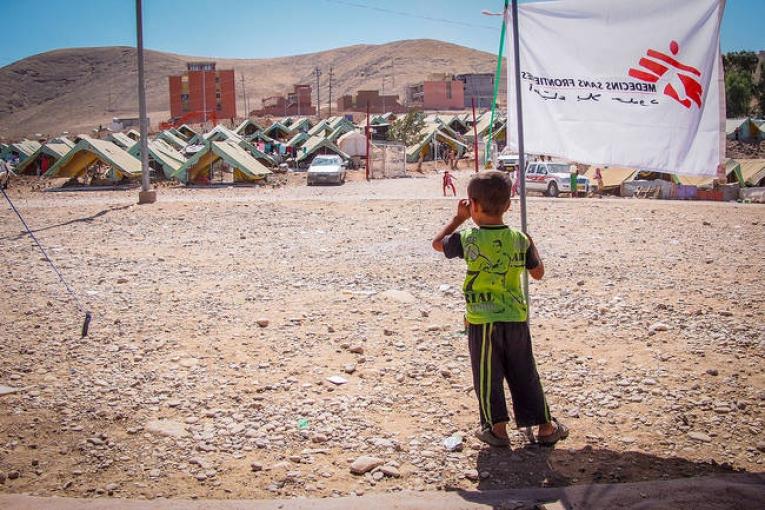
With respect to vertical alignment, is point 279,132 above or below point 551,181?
above

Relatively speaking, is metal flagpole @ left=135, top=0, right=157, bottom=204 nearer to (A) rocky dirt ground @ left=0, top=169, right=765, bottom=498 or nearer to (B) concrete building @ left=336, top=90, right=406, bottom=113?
(A) rocky dirt ground @ left=0, top=169, right=765, bottom=498

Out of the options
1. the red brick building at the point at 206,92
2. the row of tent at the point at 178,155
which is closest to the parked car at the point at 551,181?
the row of tent at the point at 178,155

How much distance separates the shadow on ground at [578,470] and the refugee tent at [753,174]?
2254 cm

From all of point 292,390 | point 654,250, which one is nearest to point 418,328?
point 292,390

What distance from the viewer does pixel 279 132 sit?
5444cm

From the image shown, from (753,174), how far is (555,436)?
23.8m

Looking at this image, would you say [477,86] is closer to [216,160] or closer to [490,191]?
[216,160]

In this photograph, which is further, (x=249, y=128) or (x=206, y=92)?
(x=206, y=92)

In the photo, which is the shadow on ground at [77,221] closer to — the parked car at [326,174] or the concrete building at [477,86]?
the parked car at [326,174]

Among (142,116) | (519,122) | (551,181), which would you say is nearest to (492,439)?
(519,122)

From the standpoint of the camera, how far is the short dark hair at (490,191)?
311cm

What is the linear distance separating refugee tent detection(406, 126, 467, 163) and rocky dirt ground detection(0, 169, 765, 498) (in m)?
33.7

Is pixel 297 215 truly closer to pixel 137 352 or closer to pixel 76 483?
pixel 137 352

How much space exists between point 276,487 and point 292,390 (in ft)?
3.74
